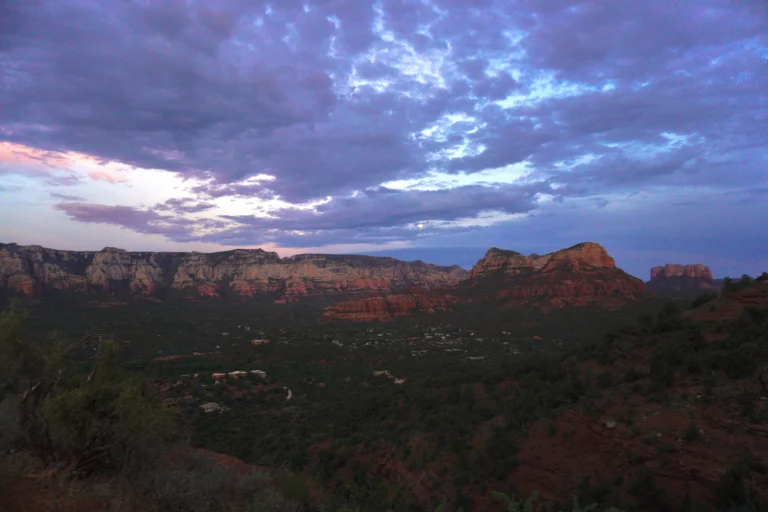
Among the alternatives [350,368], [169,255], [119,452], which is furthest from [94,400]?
[169,255]

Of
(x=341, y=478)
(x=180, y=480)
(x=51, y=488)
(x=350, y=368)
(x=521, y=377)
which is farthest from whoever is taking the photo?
(x=350, y=368)

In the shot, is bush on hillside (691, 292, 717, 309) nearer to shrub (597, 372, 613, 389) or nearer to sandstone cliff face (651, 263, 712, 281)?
shrub (597, 372, 613, 389)

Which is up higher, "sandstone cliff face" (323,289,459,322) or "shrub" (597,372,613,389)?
"shrub" (597,372,613,389)

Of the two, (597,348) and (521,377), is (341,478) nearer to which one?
(521,377)

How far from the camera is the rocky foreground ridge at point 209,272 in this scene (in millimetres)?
101188

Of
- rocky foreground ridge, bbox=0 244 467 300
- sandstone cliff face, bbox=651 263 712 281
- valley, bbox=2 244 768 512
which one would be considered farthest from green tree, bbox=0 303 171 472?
sandstone cliff face, bbox=651 263 712 281

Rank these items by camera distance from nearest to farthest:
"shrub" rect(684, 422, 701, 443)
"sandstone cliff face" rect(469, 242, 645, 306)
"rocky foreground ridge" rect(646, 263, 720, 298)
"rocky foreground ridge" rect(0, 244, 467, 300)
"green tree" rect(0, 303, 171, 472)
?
"green tree" rect(0, 303, 171, 472)
"shrub" rect(684, 422, 701, 443)
"sandstone cliff face" rect(469, 242, 645, 306)
"rocky foreground ridge" rect(646, 263, 720, 298)
"rocky foreground ridge" rect(0, 244, 467, 300)

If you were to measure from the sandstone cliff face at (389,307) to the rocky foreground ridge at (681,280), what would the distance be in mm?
53343

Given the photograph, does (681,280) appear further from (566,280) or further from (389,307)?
(389,307)

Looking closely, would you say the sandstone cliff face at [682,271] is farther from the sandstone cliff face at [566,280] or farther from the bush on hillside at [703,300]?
the bush on hillside at [703,300]

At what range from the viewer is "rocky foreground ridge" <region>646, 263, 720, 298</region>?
98.0m

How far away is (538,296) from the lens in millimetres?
71375

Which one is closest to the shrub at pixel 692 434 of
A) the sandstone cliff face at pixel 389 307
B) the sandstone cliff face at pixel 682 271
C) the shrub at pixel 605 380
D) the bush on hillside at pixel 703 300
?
the shrub at pixel 605 380

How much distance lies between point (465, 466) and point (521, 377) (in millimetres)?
6491
